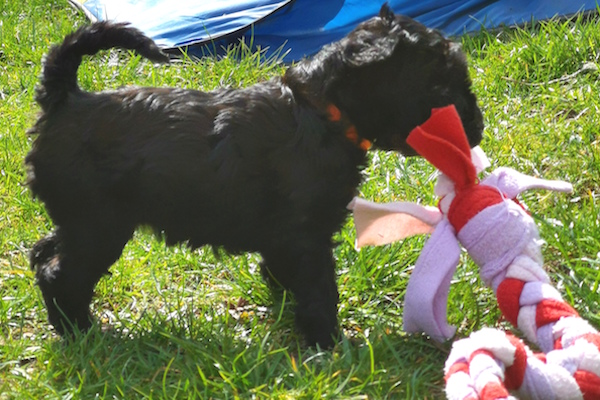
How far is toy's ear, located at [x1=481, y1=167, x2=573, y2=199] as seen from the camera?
276 centimetres

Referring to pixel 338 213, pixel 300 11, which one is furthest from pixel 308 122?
pixel 300 11

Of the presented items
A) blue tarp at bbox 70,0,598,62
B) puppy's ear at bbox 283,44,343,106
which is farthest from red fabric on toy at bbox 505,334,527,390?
blue tarp at bbox 70,0,598,62

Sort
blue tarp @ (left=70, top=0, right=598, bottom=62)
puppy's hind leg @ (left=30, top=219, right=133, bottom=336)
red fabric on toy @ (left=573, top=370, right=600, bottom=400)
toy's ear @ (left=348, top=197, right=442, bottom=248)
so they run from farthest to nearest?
blue tarp @ (left=70, top=0, right=598, bottom=62), puppy's hind leg @ (left=30, top=219, right=133, bottom=336), toy's ear @ (left=348, top=197, right=442, bottom=248), red fabric on toy @ (left=573, top=370, right=600, bottom=400)

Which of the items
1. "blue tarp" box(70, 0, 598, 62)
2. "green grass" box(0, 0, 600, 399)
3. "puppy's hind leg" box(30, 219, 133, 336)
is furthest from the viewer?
"blue tarp" box(70, 0, 598, 62)

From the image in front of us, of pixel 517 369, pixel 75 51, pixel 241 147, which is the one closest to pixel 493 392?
pixel 517 369

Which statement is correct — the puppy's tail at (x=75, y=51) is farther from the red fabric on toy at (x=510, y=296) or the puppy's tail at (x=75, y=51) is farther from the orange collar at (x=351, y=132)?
the red fabric on toy at (x=510, y=296)

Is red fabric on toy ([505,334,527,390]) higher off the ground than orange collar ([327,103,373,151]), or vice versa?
orange collar ([327,103,373,151])

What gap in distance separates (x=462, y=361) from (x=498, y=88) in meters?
2.49

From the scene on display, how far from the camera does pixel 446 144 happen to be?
8.71 ft

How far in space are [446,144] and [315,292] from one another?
0.67 m

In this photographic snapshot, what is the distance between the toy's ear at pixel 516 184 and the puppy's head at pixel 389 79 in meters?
0.25

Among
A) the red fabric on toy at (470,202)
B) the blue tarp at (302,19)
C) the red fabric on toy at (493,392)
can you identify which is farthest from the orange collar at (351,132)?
the blue tarp at (302,19)

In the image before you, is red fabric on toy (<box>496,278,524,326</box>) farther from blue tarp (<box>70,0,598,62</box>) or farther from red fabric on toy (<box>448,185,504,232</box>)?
blue tarp (<box>70,0,598,62</box>)

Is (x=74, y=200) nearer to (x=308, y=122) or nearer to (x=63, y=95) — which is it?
(x=63, y=95)
